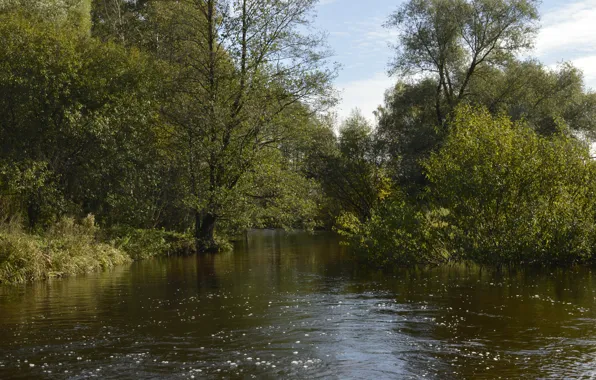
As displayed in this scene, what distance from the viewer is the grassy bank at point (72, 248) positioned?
19.9 meters

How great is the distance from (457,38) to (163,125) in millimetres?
20091

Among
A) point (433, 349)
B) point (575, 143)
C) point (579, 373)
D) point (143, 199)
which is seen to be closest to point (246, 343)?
point (433, 349)

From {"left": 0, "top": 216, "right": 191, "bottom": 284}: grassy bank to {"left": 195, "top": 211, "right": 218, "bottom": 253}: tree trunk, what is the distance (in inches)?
30.2

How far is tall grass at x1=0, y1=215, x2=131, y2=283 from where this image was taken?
1975 centimetres

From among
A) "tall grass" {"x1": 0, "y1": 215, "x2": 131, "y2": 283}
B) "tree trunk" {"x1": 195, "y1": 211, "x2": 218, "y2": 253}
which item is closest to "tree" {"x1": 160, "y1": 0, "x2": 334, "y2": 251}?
"tree trunk" {"x1": 195, "y1": 211, "x2": 218, "y2": 253}

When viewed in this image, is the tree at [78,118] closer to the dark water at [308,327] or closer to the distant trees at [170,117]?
the distant trees at [170,117]

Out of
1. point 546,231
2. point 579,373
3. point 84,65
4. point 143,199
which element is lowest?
point 579,373

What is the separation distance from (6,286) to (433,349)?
13667 mm

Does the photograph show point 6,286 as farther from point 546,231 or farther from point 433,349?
point 546,231

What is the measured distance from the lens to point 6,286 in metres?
18.8

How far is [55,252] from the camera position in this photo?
883 inches

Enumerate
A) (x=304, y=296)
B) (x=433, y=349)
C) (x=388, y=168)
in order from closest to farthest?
(x=433, y=349) → (x=304, y=296) → (x=388, y=168)

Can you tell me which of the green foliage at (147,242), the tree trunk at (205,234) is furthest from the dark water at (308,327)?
the tree trunk at (205,234)

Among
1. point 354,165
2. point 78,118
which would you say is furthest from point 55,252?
point 354,165
